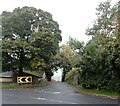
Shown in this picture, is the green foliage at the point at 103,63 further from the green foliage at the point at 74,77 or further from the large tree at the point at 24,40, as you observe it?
the green foliage at the point at 74,77

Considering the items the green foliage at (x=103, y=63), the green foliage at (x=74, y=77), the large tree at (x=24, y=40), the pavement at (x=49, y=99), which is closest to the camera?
the pavement at (x=49, y=99)

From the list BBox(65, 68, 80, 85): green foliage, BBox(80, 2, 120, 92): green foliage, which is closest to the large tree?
BBox(65, 68, 80, 85): green foliage

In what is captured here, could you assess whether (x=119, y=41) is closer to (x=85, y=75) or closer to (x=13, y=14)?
(x=85, y=75)

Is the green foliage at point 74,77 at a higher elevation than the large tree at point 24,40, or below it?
below

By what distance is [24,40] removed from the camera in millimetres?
34844

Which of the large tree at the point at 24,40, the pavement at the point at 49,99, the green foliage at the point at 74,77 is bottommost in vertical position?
the pavement at the point at 49,99

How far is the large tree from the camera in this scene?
111 feet

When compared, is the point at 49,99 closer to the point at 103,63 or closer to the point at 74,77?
the point at 103,63

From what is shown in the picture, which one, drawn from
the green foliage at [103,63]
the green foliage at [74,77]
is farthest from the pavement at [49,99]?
the green foliage at [74,77]

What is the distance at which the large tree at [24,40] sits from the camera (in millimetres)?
33906

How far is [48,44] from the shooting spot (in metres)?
35.2

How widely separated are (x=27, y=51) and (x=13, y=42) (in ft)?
6.74

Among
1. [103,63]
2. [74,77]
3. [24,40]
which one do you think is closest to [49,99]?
[103,63]

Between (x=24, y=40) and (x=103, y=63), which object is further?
(x=24, y=40)
